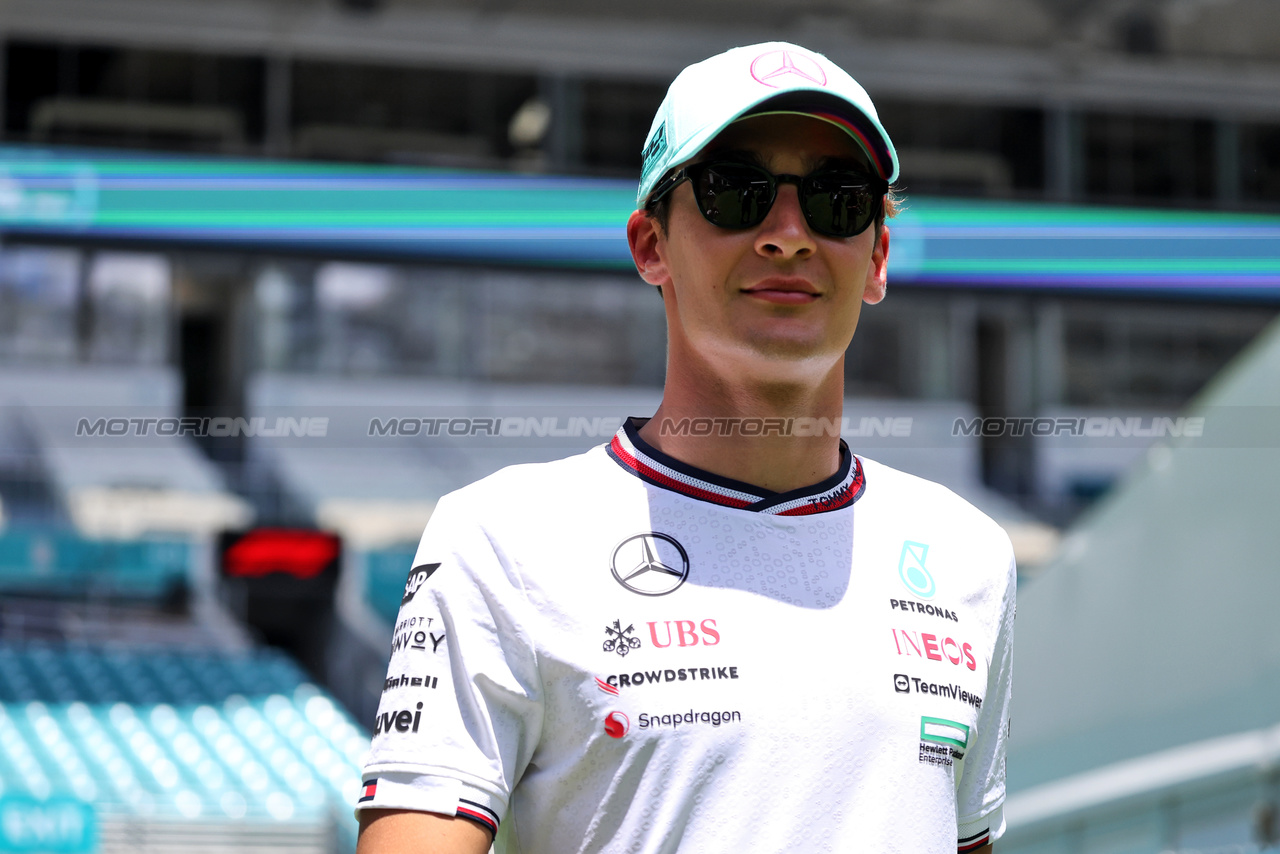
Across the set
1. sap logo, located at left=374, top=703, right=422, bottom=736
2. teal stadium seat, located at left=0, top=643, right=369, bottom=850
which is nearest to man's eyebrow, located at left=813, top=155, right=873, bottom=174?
sap logo, located at left=374, top=703, right=422, bottom=736

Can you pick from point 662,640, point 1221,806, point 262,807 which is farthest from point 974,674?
point 262,807

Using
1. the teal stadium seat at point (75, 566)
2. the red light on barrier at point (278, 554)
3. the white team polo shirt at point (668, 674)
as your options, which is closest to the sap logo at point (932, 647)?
the white team polo shirt at point (668, 674)

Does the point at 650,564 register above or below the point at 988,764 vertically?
above

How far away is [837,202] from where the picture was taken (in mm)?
1093

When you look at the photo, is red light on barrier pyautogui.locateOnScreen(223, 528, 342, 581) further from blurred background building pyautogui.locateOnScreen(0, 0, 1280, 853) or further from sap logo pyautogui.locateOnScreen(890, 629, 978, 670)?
sap logo pyautogui.locateOnScreen(890, 629, 978, 670)

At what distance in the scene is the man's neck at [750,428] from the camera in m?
1.11

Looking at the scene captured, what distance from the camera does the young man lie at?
3.18 feet

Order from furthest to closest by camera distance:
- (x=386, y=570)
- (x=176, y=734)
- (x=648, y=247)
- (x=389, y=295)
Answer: (x=389, y=295)
(x=386, y=570)
(x=176, y=734)
(x=648, y=247)

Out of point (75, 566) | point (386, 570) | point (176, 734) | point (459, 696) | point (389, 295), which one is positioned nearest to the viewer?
point (459, 696)

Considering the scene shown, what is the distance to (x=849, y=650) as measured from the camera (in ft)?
3.41

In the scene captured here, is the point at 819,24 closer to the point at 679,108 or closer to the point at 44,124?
the point at 44,124

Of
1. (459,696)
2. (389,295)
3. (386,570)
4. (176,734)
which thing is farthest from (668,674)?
(389,295)

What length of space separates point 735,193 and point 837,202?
79 mm

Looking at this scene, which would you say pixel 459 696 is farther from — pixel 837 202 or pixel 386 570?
pixel 386 570
